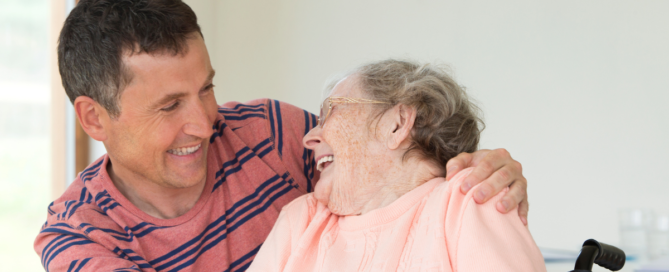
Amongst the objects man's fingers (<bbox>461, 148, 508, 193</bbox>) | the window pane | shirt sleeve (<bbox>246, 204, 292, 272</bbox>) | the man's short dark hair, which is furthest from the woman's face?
the window pane

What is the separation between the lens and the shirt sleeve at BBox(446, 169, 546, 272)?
103cm

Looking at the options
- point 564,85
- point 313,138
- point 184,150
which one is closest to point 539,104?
point 564,85

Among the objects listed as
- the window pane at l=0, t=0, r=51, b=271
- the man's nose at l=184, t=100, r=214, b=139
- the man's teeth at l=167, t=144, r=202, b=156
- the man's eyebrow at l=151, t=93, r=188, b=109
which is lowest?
the window pane at l=0, t=0, r=51, b=271

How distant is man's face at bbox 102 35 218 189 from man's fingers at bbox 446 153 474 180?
68cm

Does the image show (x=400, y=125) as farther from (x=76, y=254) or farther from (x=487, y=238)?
(x=76, y=254)

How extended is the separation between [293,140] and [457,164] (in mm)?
670

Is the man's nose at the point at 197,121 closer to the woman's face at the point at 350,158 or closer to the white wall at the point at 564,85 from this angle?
the woman's face at the point at 350,158

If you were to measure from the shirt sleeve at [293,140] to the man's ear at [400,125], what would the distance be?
1.59ft

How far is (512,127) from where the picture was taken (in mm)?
3092

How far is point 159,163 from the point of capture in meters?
1.50

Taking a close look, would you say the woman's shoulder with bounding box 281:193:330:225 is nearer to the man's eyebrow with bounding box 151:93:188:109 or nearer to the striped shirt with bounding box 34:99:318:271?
the striped shirt with bounding box 34:99:318:271

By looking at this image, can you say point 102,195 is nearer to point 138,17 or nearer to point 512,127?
point 138,17

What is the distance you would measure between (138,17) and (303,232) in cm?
74

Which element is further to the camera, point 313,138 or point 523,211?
point 313,138
